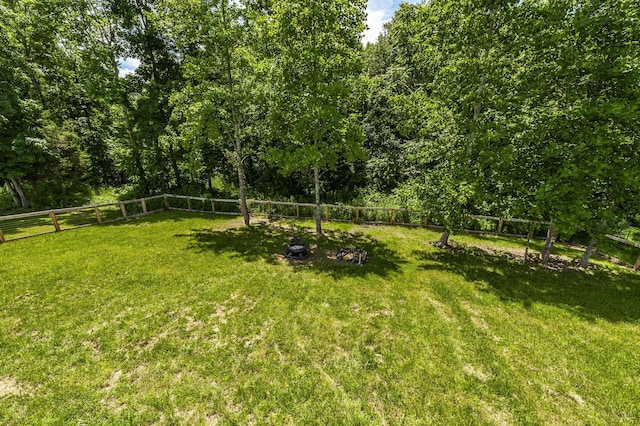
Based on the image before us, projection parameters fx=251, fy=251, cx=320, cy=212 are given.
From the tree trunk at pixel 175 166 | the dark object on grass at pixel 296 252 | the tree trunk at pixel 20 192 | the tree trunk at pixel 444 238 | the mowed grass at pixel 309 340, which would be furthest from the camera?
the tree trunk at pixel 175 166

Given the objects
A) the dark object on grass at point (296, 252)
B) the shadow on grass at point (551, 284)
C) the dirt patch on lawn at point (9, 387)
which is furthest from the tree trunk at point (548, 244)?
the dirt patch on lawn at point (9, 387)

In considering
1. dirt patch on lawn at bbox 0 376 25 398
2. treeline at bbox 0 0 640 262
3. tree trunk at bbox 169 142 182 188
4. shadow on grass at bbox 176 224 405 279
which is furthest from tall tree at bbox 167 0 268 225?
dirt patch on lawn at bbox 0 376 25 398

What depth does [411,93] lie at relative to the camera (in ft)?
31.3

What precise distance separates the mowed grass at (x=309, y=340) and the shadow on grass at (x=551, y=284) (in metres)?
0.06

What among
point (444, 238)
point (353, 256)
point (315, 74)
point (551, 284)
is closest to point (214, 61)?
point (315, 74)

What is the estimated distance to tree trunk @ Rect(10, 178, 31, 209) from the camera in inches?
590

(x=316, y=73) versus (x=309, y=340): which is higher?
(x=316, y=73)

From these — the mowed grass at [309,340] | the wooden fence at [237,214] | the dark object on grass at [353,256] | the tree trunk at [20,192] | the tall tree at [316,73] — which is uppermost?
the tall tree at [316,73]

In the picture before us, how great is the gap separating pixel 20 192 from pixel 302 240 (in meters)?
18.1

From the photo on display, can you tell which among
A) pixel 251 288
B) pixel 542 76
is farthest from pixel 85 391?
pixel 542 76

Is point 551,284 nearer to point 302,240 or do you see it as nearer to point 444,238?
point 444,238

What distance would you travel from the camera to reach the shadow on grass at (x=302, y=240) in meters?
8.79

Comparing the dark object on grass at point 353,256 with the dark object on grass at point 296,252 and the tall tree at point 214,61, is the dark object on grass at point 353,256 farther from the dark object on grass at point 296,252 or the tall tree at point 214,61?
the tall tree at point 214,61

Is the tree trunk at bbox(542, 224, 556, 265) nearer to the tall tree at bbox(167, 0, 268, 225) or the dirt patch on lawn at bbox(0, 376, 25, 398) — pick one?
the tall tree at bbox(167, 0, 268, 225)
